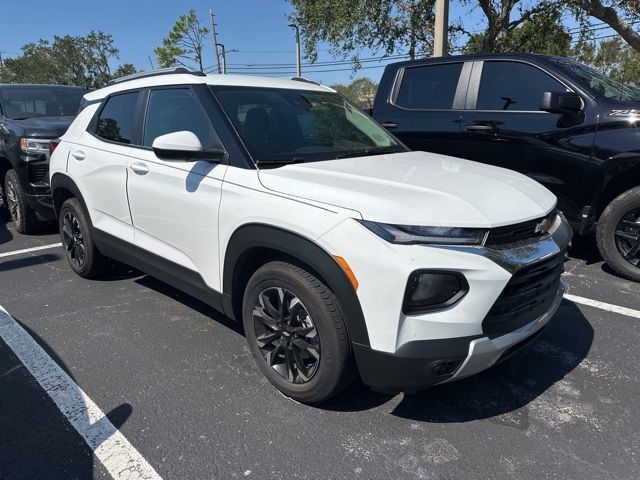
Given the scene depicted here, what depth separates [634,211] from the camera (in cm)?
420

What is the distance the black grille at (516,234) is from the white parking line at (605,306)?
1.76 meters

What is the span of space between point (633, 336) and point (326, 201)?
252 cm

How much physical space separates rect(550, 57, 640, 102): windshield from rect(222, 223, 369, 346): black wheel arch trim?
3.58m

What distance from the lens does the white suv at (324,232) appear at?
2.10 m

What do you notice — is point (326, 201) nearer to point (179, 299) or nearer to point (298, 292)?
point (298, 292)

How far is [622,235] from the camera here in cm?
427

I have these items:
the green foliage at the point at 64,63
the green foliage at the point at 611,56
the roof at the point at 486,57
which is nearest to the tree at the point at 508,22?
the roof at the point at 486,57

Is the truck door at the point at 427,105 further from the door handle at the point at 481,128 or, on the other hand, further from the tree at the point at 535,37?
the tree at the point at 535,37

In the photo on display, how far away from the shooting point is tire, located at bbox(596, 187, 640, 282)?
419 cm

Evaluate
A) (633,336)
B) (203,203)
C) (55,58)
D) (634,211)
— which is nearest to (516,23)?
(634,211)

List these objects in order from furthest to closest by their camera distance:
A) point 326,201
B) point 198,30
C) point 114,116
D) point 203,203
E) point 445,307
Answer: point 198,30, point 114,116, point 203,203, point 326,201, point 445,307

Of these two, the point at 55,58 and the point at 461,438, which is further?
the point at 55,58

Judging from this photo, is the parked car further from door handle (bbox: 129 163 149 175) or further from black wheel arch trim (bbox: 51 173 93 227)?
black wheel arch trim (bbox: 51 173 93 227)

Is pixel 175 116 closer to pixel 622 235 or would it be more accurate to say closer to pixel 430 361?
pixel 430 361
